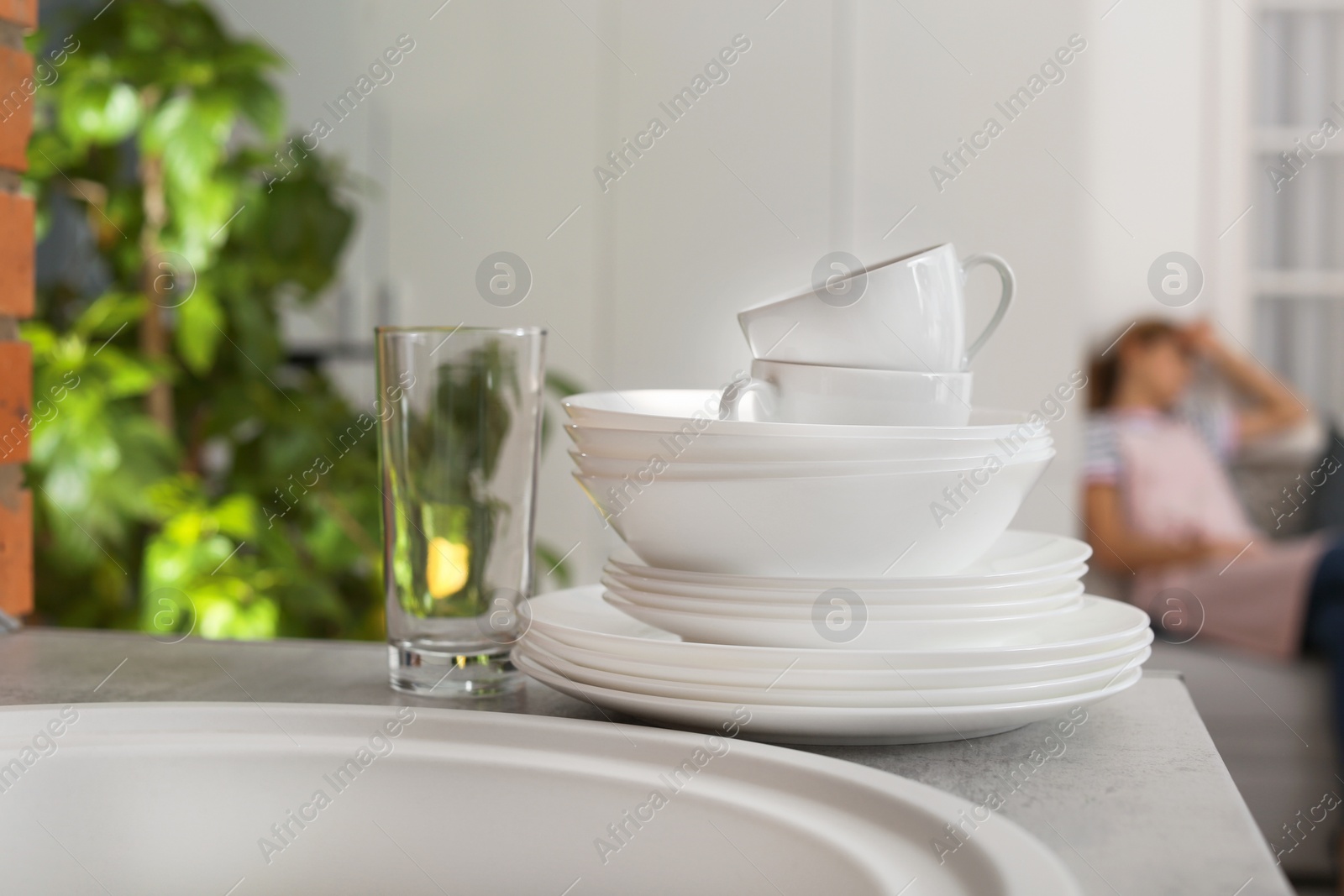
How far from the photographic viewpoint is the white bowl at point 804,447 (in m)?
0.45

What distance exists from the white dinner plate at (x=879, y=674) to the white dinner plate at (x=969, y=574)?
37 mm

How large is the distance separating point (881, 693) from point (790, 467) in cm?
9

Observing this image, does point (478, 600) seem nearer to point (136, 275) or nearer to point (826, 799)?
point (826, 799)

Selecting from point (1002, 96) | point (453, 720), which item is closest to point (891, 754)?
point (453, 720)

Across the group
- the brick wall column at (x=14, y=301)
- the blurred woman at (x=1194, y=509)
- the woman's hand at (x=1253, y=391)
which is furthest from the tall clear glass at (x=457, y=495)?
the woman's hand at (x=1253, y=391)

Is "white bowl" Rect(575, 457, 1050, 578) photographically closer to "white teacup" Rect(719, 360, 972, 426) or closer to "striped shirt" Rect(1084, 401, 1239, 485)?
"white teacup" Rect(719, 360, 972, 426)

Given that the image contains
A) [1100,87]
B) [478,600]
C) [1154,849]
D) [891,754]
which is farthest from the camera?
[1100,87]

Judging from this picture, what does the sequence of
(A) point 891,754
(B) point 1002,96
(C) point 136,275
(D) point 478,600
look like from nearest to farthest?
(A) point 891,754 < (D) point 478,600 < (C) point 136,275 < (B) point 1002,96

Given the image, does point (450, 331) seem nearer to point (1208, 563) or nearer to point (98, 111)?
point (98, 111)

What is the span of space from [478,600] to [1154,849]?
0.32m

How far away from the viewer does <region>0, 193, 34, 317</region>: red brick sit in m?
0.75

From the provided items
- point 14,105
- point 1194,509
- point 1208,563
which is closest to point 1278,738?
point 1208,563

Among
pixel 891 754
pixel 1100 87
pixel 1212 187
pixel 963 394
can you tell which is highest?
pixel 1100 87

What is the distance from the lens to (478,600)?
0.55 m
